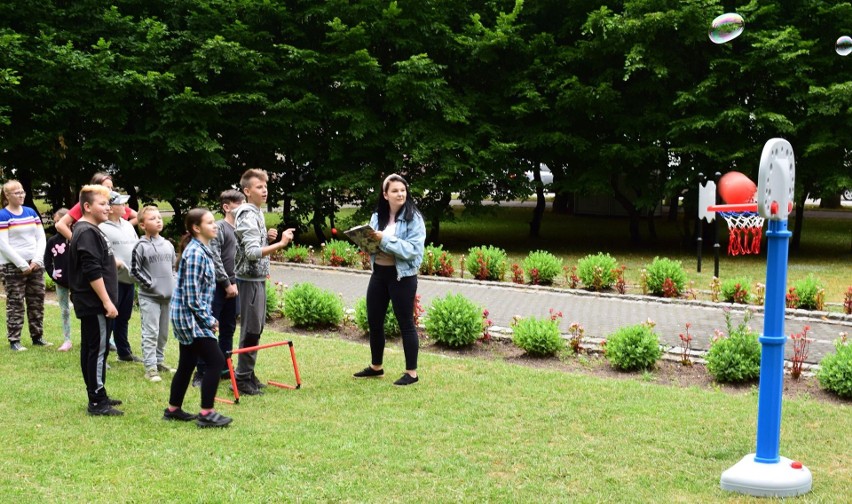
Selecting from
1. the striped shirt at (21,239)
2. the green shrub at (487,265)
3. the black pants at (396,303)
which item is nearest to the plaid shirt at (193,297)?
the black pants at (396,303)

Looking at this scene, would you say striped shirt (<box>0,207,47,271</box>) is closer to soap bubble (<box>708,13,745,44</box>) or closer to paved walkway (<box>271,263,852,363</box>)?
paved walkway (<box>271,263,852,363</box>)

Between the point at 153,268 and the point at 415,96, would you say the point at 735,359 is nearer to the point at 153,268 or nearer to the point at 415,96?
the point at 153,268

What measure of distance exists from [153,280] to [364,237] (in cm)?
212

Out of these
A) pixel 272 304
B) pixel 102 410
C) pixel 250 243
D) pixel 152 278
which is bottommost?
pixel 102 410

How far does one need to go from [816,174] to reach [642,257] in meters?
4.39

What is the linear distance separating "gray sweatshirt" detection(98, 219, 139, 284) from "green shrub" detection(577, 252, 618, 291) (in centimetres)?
794

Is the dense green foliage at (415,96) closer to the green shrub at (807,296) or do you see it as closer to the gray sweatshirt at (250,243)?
the green shrub at (807,296)

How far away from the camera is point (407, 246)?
7141 millimetres

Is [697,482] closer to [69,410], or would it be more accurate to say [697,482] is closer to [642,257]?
[69,410]

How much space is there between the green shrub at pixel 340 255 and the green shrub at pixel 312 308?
6481mm

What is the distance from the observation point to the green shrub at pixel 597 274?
13.8 m

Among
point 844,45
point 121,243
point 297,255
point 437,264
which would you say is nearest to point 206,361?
point 121,243

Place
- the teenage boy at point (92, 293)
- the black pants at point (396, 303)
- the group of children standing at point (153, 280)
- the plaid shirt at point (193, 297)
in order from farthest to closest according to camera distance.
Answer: the black pants at point (396, 303) < the teenage boy at point (92, 293) < the group of children standing at point (153, 280) < the plaid shirt at point (193, 297)

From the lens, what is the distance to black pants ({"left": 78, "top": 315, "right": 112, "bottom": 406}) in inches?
248
